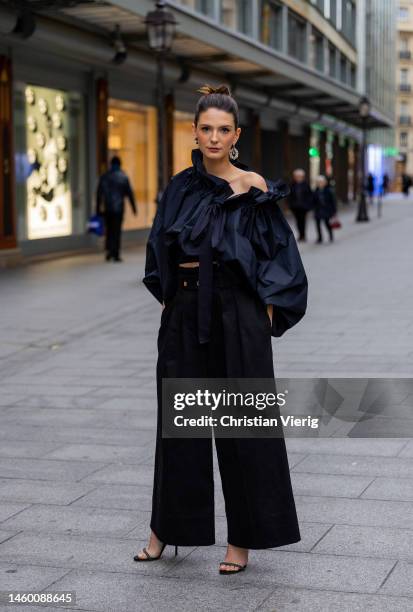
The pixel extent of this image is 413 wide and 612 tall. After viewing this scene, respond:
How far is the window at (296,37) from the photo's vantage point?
38188 millimetres

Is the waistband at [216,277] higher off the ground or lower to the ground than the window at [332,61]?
lower

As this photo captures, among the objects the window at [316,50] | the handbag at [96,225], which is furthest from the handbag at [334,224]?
the window at [316,50]

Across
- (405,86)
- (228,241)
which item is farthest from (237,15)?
(405,86)

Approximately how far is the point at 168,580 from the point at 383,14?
7442cm

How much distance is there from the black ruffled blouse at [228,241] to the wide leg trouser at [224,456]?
7cm

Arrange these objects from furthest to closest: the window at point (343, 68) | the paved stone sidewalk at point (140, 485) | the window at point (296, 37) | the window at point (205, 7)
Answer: the window at point (343, 68) < the window at point (296, 37) < the window at point (205, 7) < the paved stone sidewalk at point (140, 485)

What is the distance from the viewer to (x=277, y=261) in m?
4.18

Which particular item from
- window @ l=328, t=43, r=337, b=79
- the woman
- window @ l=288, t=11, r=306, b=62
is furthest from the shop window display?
window @ l=328, t=43, r=337, b=79

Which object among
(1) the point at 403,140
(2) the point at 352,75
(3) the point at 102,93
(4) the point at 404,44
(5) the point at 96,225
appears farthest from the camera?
(1) the point at 403,140

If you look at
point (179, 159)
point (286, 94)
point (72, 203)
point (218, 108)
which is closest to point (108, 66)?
point (72, 203)

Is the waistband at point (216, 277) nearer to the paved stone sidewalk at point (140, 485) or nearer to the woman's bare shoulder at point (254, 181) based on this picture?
the woman's bare shoulder at point (254, 181)

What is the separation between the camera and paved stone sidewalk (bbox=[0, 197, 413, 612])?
4.11m

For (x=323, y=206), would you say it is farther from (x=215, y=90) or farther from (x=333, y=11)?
(x=333, y=11)

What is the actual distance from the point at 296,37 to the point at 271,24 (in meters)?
4.56
